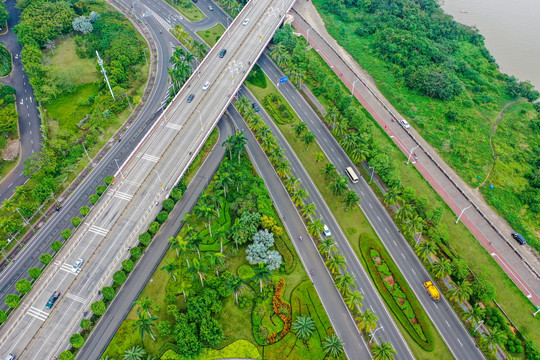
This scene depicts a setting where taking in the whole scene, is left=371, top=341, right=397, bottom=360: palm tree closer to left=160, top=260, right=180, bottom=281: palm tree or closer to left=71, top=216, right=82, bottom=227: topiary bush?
left=160, top=260, right=180, bottom=281: palm tree

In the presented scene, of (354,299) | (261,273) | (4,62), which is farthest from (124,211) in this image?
(4,62)

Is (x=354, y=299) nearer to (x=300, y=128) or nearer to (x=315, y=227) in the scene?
(x=315, y=227)

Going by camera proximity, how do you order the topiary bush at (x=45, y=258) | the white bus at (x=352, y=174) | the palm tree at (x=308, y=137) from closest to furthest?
the topiary bush at (x=45, y=258), the white bus at (x=352, y=174), the palm tree at (x=308, y=137)

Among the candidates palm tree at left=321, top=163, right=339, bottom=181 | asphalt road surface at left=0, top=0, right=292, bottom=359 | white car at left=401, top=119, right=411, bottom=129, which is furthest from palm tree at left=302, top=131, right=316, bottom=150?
white car at left=401, top=119, right=411, bottom=129

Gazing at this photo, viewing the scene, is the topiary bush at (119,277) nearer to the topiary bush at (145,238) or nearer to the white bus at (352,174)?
the topiary bush at (145,238)

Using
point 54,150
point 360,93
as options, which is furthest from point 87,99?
point 360,93

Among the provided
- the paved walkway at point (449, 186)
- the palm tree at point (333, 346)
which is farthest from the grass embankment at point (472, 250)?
the palm tree at point (333, 346)
